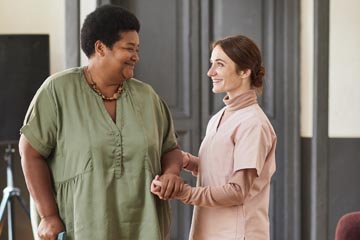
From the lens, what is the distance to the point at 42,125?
1773 millimetres

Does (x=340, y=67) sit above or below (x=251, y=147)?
above

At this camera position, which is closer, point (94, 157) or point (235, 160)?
point (94, 157)

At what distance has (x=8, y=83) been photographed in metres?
3.24

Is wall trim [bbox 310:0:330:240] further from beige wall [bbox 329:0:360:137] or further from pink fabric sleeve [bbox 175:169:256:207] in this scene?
pink fabric sleeve [bbox 175:169:256:207]

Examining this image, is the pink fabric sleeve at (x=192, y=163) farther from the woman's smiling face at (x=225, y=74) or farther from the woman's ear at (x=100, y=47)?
the woman's ear at (x=100, y=47)

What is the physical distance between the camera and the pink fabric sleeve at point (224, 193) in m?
1.93

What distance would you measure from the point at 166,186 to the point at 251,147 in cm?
30

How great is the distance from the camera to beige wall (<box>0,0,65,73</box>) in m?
3.62

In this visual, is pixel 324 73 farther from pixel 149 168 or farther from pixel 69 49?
pixel 149 168

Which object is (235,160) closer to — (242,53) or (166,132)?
(166,132)

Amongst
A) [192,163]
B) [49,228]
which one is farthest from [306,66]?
[49,228]

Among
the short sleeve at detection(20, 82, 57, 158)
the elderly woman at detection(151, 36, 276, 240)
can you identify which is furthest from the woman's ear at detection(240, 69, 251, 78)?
the short sleeve at detection(20, 82, 57, 158)

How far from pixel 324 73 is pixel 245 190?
1.90 meters

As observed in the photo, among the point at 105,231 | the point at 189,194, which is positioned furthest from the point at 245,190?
the point at 105,231
